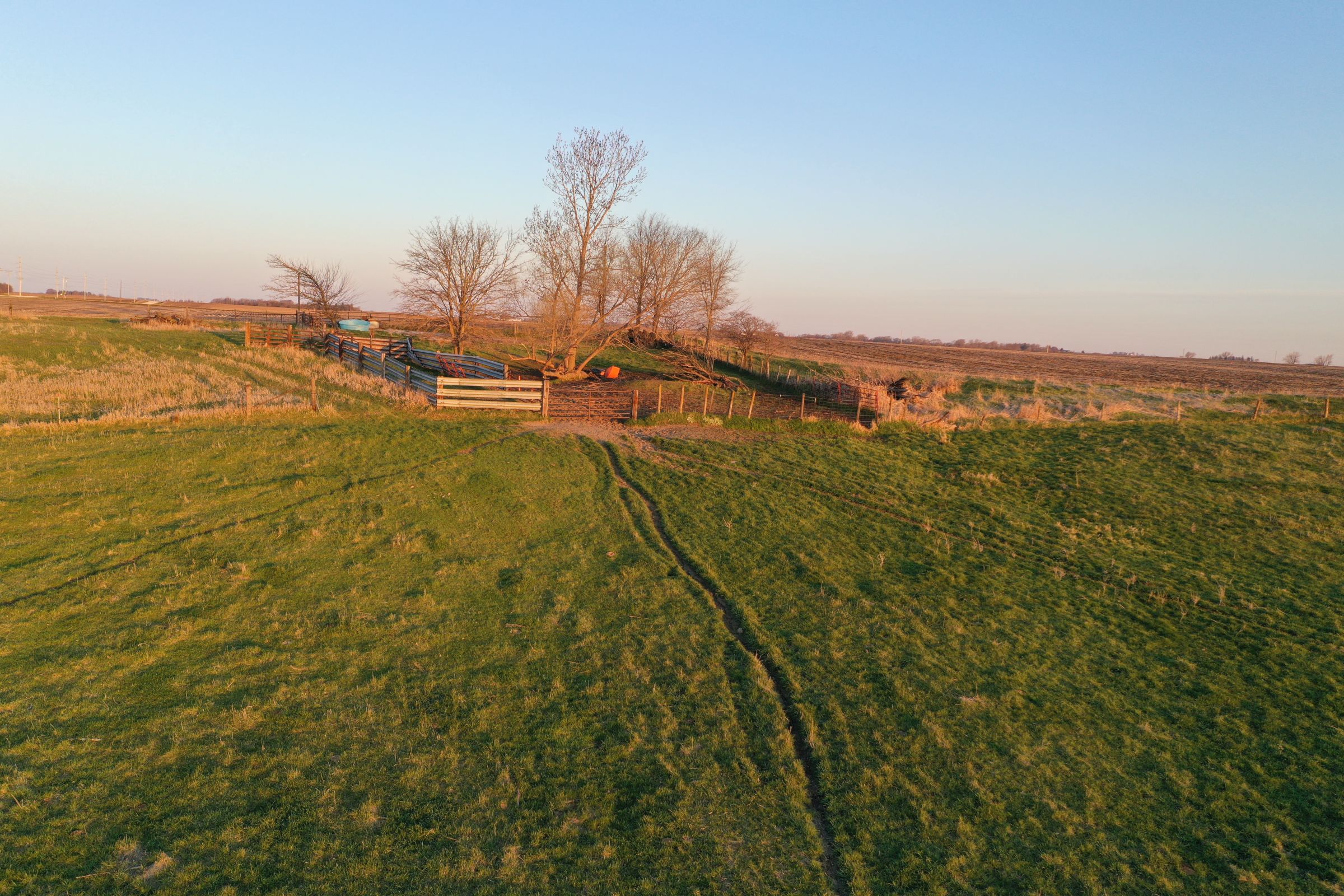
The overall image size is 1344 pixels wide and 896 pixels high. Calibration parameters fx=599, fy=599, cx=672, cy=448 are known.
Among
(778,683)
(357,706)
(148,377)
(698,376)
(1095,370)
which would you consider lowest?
(778,683)

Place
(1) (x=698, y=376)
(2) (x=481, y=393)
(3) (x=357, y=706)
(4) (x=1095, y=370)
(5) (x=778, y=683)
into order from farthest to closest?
(4) (x=1095, y=370)
(1) (x=698, y=376)
(2) (x=481, y=393)
(5) (x=778, y=683)
(3) (x=357, y=706)

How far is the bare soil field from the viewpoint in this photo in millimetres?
52406

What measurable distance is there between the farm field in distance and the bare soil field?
37237 millimetres

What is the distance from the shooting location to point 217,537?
10.0 meters

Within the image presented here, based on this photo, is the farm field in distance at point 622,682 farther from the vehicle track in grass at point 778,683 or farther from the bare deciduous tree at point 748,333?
the bare deciduous tree at point 748,333

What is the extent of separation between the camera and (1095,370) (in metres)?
71.8

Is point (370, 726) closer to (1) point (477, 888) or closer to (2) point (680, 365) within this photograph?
(1) point (477, 888)

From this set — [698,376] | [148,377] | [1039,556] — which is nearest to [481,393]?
[148,377]

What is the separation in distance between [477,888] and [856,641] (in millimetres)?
6233

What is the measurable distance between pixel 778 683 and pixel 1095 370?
268 feet

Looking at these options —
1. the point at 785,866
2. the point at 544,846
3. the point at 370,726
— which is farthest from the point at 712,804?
the point at 370,726

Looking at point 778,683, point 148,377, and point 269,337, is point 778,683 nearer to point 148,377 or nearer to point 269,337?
point 148,377

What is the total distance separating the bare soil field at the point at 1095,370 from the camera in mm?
52406

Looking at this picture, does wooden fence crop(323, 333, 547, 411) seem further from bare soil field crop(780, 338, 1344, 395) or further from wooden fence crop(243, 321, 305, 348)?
bare soil field crop(780, 338, 1344, 395)
